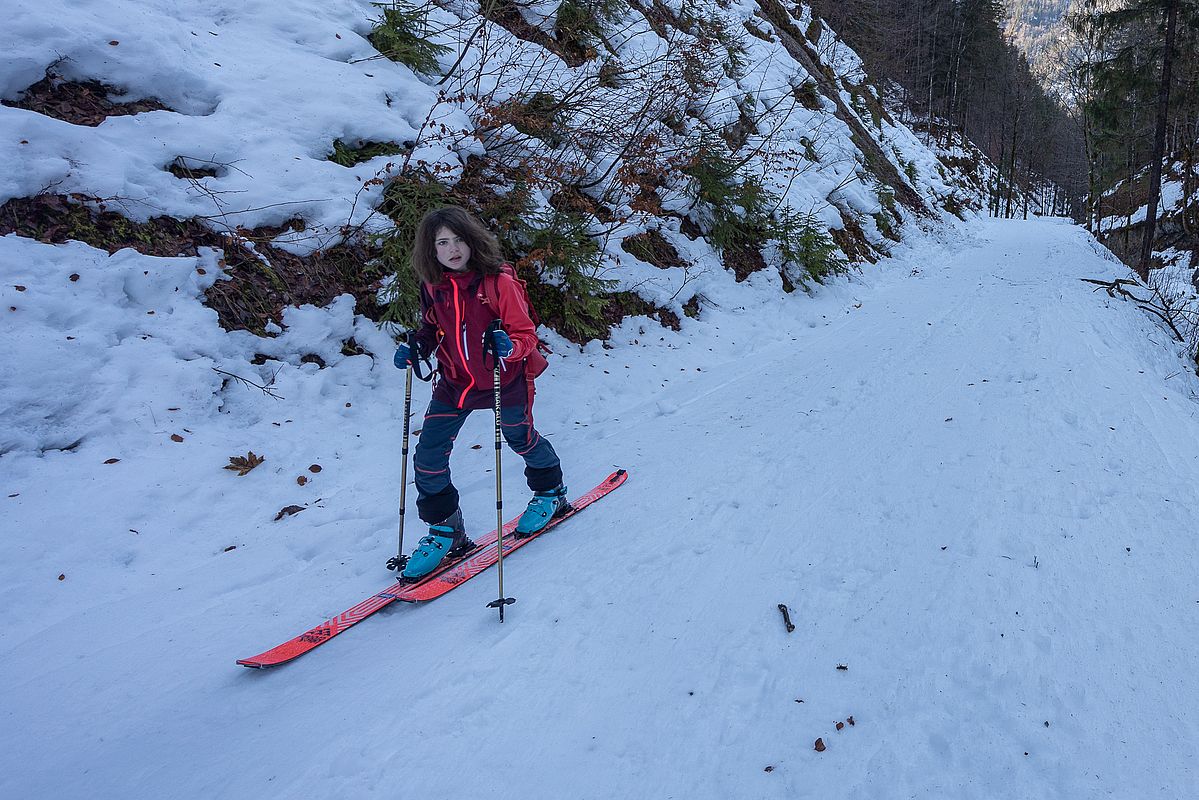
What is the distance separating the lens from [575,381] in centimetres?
655

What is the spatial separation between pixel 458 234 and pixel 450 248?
95 millimetres

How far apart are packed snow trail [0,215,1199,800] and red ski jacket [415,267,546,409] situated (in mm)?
1177

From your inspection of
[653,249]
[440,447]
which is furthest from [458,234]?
[653,249]

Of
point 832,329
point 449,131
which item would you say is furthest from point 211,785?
point 832,329


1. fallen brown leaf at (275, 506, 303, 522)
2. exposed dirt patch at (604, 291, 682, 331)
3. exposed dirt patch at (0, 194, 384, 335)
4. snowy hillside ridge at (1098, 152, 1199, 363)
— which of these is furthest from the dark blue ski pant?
snowy hillside ridge at (1098, 152, 1199, 363)

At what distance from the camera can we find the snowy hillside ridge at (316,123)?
5297mm

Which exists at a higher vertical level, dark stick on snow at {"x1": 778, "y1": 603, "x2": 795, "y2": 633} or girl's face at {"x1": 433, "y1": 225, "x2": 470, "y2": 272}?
girl's face at {"x1": 433, "y1": 225, "x2": 470, "y2": 272}

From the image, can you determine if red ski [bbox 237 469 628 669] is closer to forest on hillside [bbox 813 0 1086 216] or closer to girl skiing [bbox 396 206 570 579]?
girl skiing [bbox 396 206 570 579]

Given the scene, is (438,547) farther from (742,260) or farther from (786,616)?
(742,260)

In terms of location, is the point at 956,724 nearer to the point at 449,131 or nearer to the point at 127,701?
the point at 127,701

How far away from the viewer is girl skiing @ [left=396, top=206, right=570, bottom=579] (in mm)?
3477

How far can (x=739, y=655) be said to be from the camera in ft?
9.31

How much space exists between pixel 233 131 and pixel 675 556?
20.7 ft

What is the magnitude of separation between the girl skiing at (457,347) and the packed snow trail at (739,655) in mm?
554
